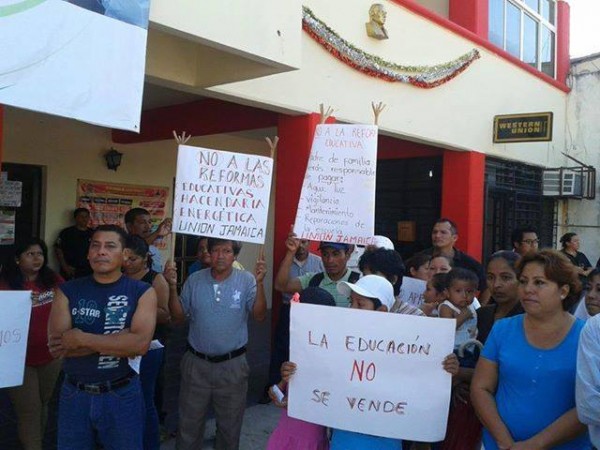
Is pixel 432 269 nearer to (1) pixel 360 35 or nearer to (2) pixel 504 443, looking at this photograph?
(2) pixel 504 443

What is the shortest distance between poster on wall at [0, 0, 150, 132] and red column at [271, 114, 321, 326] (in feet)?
8.58

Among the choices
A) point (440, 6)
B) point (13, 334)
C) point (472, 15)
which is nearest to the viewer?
point (13, 334)

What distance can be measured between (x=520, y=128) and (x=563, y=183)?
2552 mm

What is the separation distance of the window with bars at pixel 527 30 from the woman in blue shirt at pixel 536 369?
340 inches

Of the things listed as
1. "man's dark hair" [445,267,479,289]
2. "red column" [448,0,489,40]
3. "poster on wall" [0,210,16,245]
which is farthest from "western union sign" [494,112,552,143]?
"poster on wall" [0,210,16,245]

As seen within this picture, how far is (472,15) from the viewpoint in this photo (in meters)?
9.21

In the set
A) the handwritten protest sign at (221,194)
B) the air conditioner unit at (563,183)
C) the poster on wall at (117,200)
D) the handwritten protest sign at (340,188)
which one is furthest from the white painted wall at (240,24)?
the air conditioner unit at (563,183)

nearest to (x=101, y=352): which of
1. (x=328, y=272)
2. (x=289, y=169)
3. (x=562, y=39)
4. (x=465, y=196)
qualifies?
(x=328, y=272)

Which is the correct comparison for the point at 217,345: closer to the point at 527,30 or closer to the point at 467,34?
the point at 467,34

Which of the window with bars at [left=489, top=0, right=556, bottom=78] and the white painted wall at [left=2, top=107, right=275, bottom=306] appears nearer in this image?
the white painted wall at [left=2, top=107, right=275, bottom=306]

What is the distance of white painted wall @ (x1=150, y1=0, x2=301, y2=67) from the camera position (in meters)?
3.80

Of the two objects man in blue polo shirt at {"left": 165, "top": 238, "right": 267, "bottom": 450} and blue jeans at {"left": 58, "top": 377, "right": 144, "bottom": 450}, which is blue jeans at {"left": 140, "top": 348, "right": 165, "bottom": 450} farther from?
blue jeans at {"left": 58, "top": 377, "right": 144, "bottom": 450}

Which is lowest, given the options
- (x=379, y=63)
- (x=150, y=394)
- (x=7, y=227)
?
(x=150, y=394)

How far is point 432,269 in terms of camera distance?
433 centimetres
